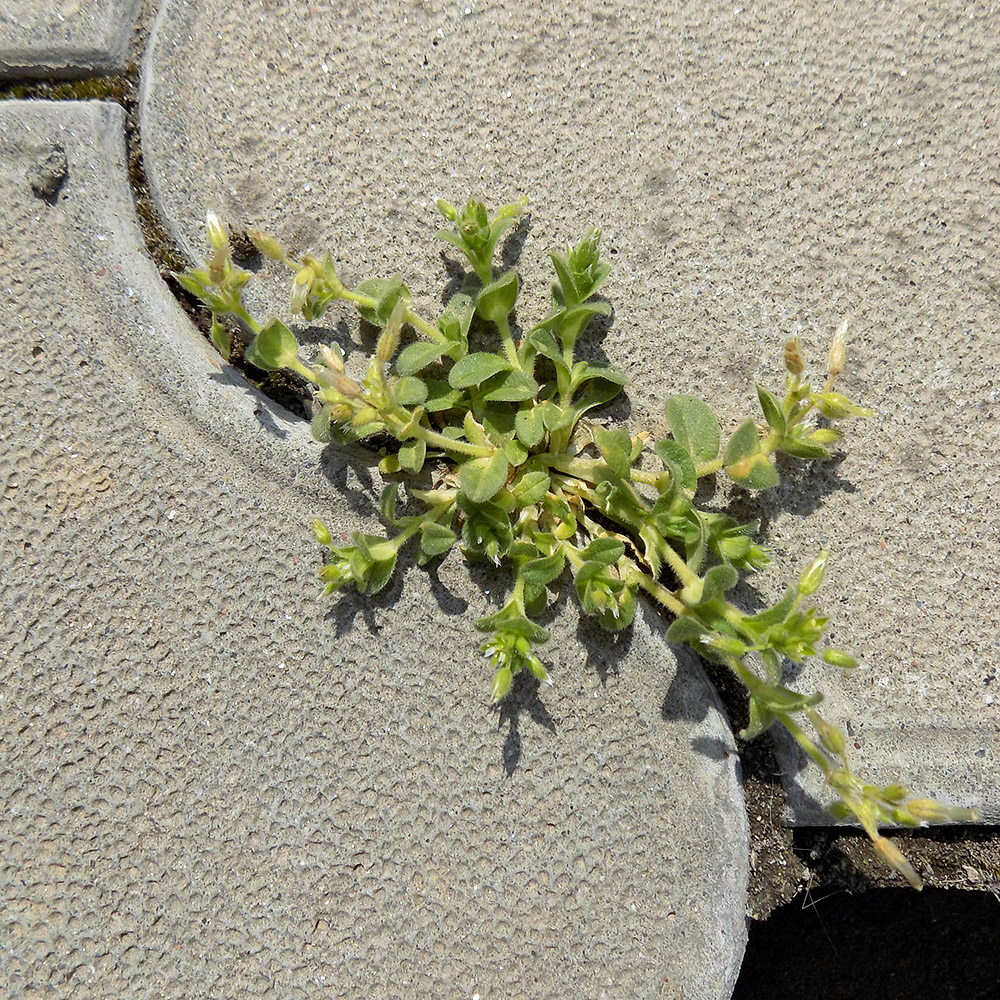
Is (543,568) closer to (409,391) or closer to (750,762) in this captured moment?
(409,391)

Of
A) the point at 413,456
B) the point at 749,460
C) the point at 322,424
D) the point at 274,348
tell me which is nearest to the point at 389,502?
the point at 413,456

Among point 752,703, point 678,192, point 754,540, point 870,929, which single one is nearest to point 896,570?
point 754,540

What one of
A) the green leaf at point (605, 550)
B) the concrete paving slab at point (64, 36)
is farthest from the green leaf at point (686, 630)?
the concrete paving slab at point (64, 36)

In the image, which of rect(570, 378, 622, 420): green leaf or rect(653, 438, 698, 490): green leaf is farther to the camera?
rect(570, 378, 622, 420): green leaf

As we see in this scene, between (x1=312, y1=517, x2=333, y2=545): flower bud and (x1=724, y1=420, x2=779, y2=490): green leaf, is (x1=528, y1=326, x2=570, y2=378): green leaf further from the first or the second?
(x1=312, y1=517, x2=333, y2=545): flower bud

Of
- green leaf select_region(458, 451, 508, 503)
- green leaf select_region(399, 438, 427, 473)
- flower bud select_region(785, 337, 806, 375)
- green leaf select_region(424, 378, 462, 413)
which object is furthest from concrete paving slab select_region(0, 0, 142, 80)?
flower bud select_region(785, 337, 806, 375)
